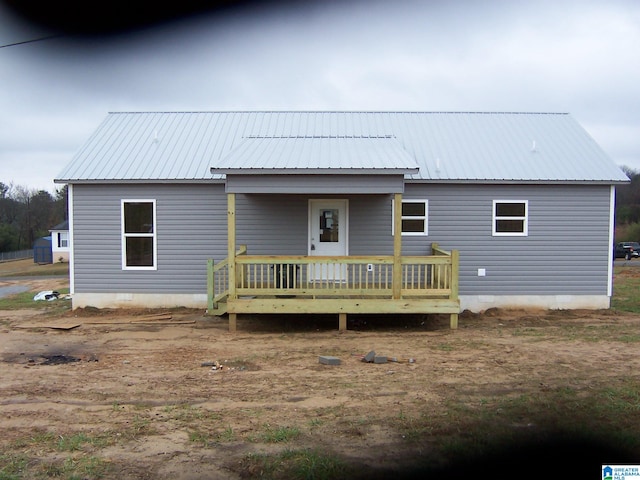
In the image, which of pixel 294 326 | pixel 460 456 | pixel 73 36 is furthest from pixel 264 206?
pixel 73 36

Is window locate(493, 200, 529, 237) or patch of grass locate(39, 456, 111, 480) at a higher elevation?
window locate(493, 200, 529, 237)

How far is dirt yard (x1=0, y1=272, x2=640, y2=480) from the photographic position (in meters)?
→ 3.79

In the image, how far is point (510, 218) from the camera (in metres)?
12.1

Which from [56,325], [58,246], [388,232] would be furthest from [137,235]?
[58,246]

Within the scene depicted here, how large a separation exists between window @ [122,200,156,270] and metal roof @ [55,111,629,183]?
70 centimetres

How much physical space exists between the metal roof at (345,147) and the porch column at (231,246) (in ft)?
2.02

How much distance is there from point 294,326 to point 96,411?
559 centimetres

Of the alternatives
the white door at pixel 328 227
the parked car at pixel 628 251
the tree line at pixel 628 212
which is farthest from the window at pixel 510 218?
the tree line at pixel 628 212

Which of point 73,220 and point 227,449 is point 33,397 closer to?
point 227,449

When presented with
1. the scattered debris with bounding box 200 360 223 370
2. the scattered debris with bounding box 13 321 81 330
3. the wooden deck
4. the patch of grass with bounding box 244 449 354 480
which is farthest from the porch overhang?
the patch of grass with bounding box 244 449 354 480

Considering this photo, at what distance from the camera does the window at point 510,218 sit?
39.6 ft

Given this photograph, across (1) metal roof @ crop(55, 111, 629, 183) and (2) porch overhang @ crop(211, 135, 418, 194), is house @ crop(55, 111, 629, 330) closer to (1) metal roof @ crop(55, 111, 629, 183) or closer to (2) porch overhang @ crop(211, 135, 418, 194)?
(1) metal roof @ crop(55, 111, 629, 183)

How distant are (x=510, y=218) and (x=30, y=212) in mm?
61271

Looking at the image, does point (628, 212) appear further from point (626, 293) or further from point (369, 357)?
point (369, 357)
